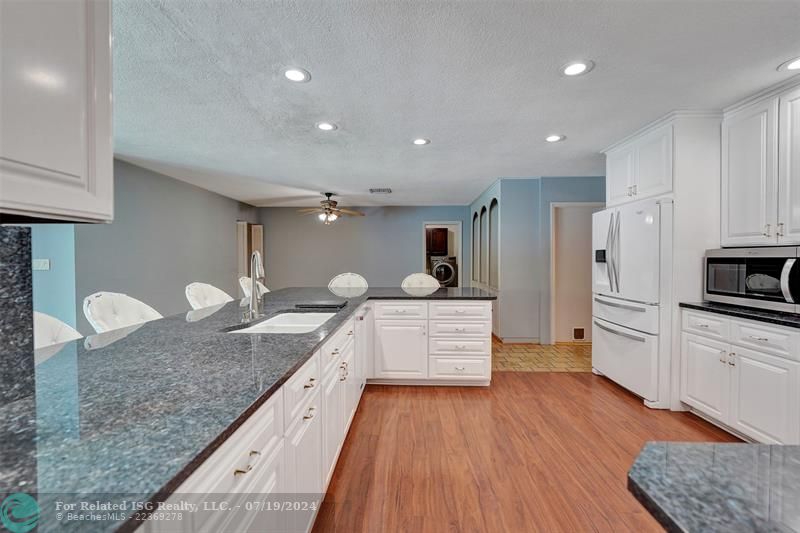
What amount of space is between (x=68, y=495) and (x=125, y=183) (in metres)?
4.70

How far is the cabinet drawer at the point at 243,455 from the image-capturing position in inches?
27.0

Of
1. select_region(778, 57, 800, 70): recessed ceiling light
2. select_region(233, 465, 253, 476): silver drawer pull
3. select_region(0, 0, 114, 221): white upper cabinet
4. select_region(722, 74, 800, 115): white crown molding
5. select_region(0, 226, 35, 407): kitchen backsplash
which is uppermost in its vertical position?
select_region(778, 57, 800, 70): recessed ceiling light

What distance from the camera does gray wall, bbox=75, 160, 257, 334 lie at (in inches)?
146

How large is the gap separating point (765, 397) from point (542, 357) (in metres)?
2.30

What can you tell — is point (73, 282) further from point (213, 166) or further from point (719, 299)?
point (719, 299)

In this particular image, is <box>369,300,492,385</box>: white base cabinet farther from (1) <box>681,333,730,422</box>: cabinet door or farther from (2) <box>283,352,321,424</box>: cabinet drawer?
(2) <box>283,352,321,424</box>: cabinet drawer

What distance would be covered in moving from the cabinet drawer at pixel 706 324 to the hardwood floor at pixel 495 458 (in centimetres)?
69

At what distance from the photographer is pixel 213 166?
426cm

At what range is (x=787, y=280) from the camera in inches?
79.8

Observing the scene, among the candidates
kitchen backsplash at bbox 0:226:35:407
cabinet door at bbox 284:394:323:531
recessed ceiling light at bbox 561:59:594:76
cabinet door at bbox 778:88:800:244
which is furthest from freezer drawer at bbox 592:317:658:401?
kitchen backsplash at bbox 0:226:35:407

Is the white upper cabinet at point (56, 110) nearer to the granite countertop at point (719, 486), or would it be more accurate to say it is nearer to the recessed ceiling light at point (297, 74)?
the granite countertop at point (719, 486)

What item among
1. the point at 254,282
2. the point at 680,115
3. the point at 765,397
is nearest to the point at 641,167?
the point at 680,115

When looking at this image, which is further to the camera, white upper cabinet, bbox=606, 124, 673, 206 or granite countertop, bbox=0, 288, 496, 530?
white upper cabinet, bbox=606, 124, 673, 206

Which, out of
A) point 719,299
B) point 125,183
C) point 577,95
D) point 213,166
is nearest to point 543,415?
point 719,299
